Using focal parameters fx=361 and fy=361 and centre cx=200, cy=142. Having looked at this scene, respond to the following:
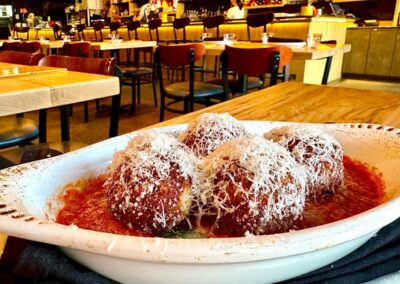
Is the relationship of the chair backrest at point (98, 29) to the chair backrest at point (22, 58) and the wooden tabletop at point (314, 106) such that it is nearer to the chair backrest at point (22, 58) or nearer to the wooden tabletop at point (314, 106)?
the chair backrest at point (22, 58)

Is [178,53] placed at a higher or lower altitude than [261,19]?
lower

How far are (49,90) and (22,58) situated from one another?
3.81 ft

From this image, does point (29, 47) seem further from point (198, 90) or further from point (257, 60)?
point (257, 60)

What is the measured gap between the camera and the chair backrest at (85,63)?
1.50m

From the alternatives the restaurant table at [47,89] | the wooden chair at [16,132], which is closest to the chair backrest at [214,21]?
the wooden chair at [16,132]

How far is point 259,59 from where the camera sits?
2.13m

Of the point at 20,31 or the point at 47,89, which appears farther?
the point at 20,31

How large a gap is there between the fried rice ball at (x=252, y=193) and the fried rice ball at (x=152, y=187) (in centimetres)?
2

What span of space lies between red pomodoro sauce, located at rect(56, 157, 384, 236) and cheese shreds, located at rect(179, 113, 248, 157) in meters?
0.12

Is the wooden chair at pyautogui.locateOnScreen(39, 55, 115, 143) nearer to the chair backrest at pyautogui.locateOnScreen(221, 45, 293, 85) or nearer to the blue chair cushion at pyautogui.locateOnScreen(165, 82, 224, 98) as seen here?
the chair backrest at pyautogui.locateOnScreen(221, 45, 293, 85)

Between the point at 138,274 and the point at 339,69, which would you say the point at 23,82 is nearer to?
the point at 138,274

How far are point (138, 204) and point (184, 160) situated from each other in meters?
0.06

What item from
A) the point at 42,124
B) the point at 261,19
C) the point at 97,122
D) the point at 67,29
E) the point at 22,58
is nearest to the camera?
the point at 42,124

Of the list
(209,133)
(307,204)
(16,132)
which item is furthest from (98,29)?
→ (307,204)
